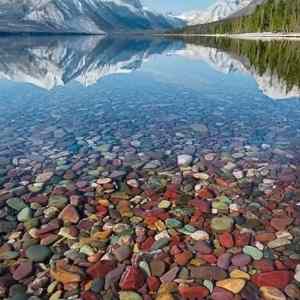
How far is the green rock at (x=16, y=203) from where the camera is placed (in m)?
11.2

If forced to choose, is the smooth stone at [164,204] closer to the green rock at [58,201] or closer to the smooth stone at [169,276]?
the green rock at [58,201]

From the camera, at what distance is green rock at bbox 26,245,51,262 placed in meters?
8.84

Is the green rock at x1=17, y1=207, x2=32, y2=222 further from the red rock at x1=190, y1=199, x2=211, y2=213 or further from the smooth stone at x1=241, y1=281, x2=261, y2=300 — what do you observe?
the smooth stone at x1=241, y1=281, x2=261, y2=300

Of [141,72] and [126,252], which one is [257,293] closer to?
[126,252]

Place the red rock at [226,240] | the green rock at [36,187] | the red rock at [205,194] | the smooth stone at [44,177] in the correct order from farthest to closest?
the smooth stone at [44,177] < the green rock at [36,187] < the red rock at [205,194] < the red rock at [226,240]

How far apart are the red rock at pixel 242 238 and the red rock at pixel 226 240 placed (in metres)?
0.12

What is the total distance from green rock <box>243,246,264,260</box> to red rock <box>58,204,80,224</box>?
14.3 feet

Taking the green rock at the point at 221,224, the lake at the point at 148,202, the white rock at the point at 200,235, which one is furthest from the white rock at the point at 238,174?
the white rock at the point at 200,235

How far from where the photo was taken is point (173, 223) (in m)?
10.4

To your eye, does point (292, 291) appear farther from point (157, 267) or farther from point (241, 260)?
point (157, 267)

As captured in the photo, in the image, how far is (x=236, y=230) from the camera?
10.1m

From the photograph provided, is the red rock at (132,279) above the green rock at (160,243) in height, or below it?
above

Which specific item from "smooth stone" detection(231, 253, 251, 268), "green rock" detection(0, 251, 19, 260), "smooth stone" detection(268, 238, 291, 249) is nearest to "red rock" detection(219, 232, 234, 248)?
"smooth stone" detection(231, 253, 251, 268)

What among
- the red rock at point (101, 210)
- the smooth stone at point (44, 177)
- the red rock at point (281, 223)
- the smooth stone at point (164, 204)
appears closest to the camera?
the red rock at point (281, 223)
